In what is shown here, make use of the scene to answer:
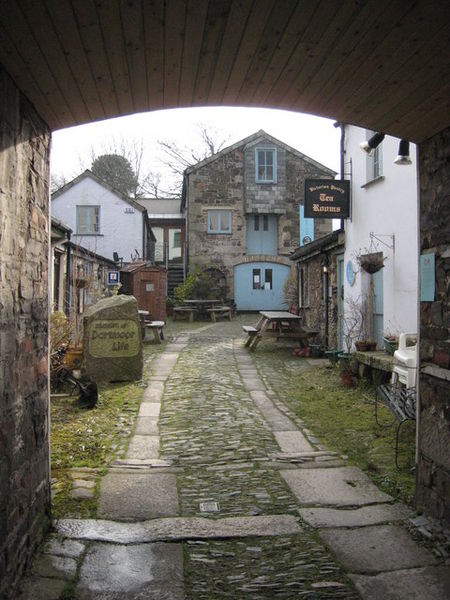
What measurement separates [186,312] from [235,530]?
1875cm

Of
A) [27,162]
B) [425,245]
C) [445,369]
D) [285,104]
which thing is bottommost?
[445,369]

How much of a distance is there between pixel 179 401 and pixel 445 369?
472 centimetres

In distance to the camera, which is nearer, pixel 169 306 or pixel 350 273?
pixel 350 273

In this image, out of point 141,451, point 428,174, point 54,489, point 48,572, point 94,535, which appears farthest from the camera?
point 141,451

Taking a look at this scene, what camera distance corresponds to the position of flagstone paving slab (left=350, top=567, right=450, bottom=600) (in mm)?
2885

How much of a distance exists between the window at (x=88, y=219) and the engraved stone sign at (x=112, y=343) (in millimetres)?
16901

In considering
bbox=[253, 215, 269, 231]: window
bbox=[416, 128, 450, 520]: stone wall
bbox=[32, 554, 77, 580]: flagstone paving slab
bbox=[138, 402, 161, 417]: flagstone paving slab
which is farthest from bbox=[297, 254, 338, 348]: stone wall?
bbox=[32, 554, 77, 580]: flagstone paving slab

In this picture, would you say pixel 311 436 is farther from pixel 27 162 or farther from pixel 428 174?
pixel 27 162

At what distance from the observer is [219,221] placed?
25.7m

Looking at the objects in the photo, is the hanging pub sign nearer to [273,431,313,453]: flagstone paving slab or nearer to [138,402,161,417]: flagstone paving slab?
[138,402,161,417]: flagstone paving slab

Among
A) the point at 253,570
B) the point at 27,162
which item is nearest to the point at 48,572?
the point at 253,570

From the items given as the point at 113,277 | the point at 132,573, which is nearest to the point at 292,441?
the point at 132,573

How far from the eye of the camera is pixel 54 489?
4336 millimetres

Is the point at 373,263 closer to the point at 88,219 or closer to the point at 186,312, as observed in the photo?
the point at 186,312
